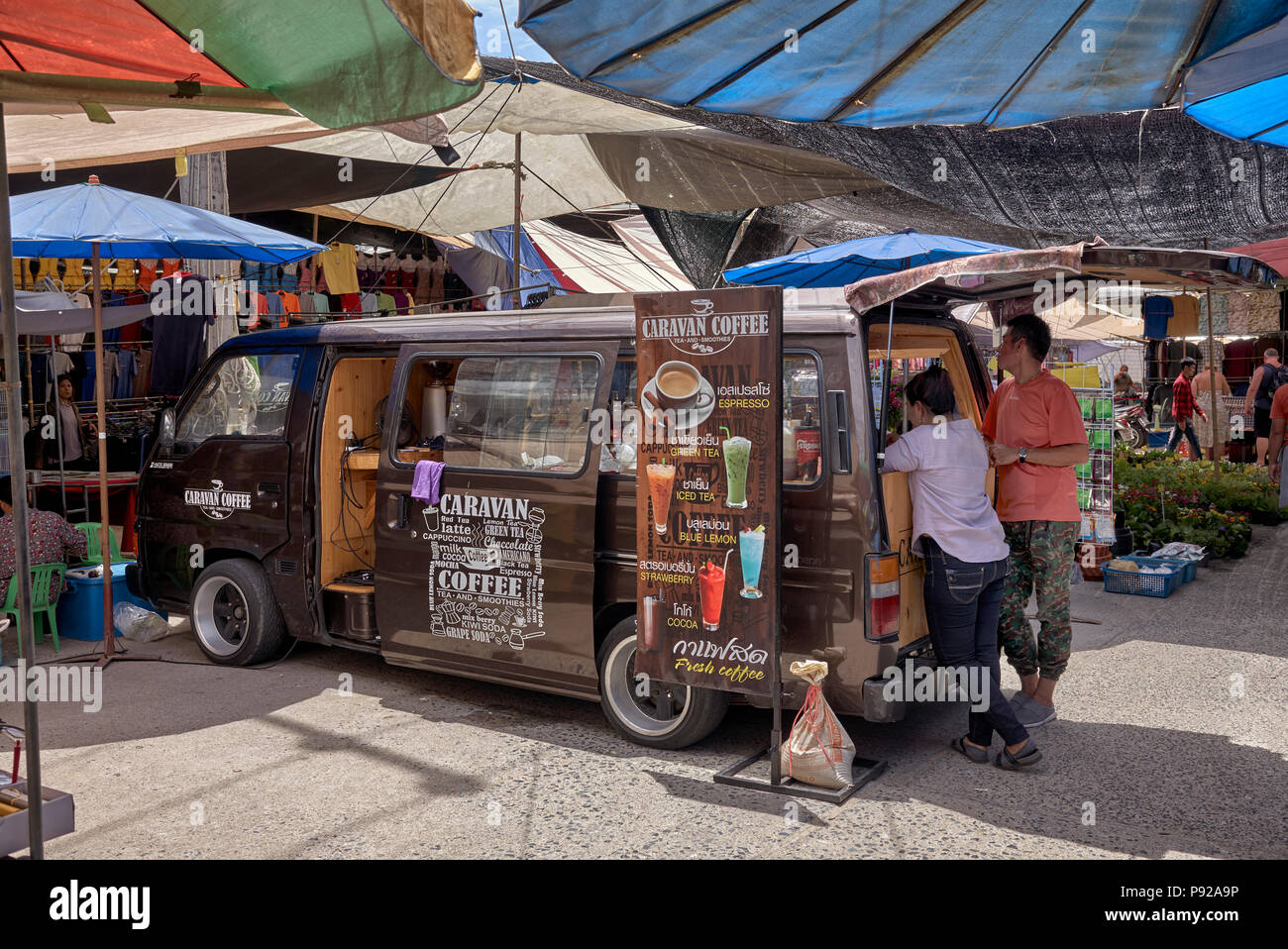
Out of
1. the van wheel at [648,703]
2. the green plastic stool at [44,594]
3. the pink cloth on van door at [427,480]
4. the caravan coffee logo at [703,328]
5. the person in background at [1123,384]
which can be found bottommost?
the van wheel at [648,703]

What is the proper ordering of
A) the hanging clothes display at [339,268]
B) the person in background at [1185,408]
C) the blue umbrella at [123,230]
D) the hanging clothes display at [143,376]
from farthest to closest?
the person in background at [1185,408] → the hanging clothes display at [339,268] → the hanging clothes display at [143,376] → the blue umbrella at [123,230]

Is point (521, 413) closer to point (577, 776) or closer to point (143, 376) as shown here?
point (577, 776)

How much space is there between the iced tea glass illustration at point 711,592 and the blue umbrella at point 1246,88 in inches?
122

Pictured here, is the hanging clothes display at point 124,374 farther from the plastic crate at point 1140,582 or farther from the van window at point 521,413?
the plastic crate at point 1140,582

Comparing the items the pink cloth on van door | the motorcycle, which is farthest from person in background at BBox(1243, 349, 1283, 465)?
the pink cloth on van door

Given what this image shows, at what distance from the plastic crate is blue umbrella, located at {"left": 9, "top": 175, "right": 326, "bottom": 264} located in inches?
277

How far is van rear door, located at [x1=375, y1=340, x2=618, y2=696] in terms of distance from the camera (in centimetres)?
546

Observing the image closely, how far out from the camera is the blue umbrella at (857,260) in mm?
9609

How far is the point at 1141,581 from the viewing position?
9.04 meters

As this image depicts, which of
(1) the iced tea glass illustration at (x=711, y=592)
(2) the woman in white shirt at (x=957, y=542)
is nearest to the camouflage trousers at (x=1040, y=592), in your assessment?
(2) the woman in white shirt at (x=957, y=542)

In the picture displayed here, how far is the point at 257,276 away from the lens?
11.9 metres

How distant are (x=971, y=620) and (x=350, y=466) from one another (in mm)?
3792

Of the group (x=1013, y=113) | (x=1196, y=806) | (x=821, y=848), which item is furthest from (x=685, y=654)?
(x=1013, y=113)

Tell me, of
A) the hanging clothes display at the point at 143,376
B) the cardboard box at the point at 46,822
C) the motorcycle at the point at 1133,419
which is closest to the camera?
the cardboard box at the point at 46,822
